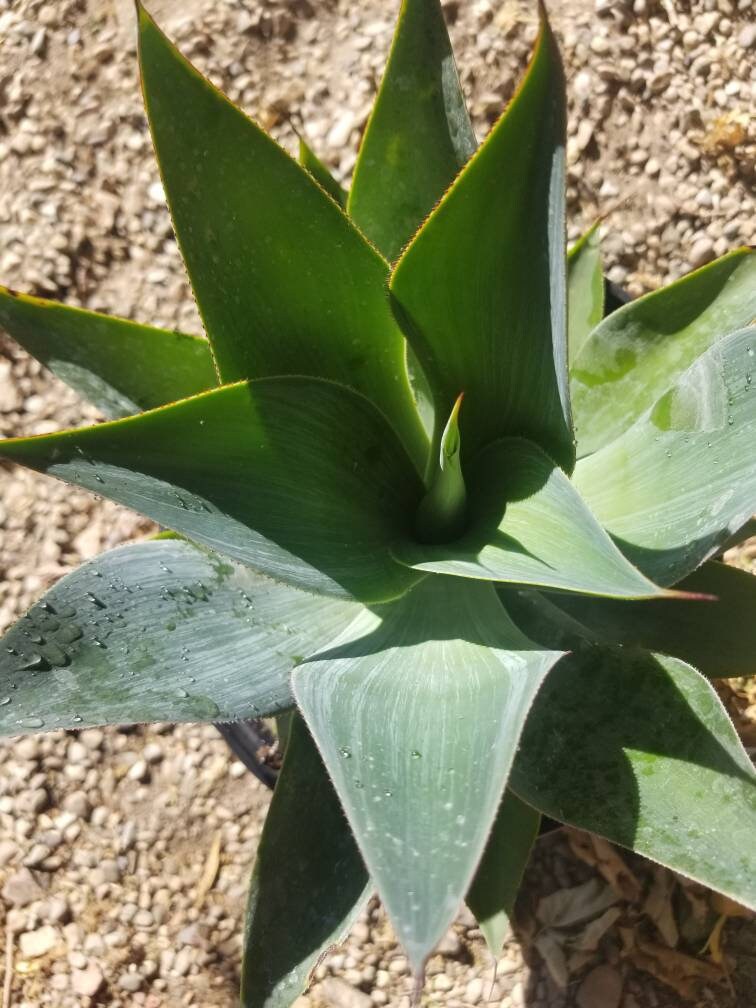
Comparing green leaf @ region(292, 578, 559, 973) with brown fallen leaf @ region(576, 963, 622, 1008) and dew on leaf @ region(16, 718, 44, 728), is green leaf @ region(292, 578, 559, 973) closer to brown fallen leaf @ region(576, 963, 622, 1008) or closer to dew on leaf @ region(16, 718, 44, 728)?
dew on leaf @ region(16, 718, 44, 728)

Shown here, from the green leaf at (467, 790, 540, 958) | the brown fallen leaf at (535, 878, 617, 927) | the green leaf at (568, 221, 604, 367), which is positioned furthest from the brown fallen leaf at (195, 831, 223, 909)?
the green leaf at (568, 221, 604, 367)

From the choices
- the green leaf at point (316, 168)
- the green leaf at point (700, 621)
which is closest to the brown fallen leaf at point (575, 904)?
the green leaf at point (700, 621)

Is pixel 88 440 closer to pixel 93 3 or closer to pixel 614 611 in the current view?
pixel 614 611

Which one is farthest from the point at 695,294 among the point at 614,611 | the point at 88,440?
the point at 88,440

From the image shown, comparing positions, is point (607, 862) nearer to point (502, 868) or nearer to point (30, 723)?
point (502, 868)

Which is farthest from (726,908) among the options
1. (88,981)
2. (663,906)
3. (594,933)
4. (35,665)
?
(35,665)

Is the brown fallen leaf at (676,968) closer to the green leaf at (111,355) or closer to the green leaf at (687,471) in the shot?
the green leaf at (687,471)
